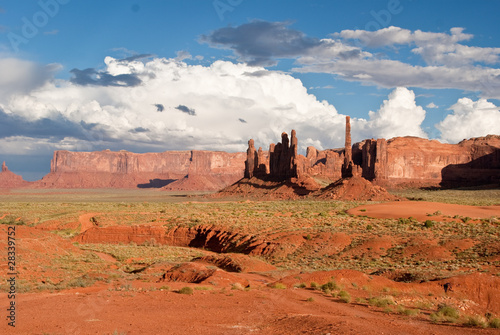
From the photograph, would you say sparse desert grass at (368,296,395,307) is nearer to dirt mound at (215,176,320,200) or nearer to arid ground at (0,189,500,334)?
arid ground at (0,189,500,334)

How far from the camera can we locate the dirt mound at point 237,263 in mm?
23719

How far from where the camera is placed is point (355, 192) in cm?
7500

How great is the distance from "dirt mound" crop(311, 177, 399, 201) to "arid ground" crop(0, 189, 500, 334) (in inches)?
1272

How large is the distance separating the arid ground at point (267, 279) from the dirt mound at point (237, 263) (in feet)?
0.30

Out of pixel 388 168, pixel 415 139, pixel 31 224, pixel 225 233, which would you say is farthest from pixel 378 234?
pixel 415 139

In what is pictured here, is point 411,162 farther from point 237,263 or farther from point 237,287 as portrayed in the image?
point 237,287

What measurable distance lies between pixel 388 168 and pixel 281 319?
12778 centimetres

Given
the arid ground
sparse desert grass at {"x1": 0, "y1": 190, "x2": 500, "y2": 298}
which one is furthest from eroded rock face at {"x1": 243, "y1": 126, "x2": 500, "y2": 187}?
the arid ground

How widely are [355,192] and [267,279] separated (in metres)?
56.8

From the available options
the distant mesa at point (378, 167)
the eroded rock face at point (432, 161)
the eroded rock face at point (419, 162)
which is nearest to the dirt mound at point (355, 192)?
the distant mesa at point (378, 167)

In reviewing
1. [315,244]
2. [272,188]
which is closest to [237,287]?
[315,244]

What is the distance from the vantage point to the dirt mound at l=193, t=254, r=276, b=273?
23719 millimetres

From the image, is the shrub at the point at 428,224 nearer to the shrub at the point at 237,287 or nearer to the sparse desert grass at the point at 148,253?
the sparse desert grass at the point at 148,253

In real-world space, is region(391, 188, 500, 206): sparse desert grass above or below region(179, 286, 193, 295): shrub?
above
